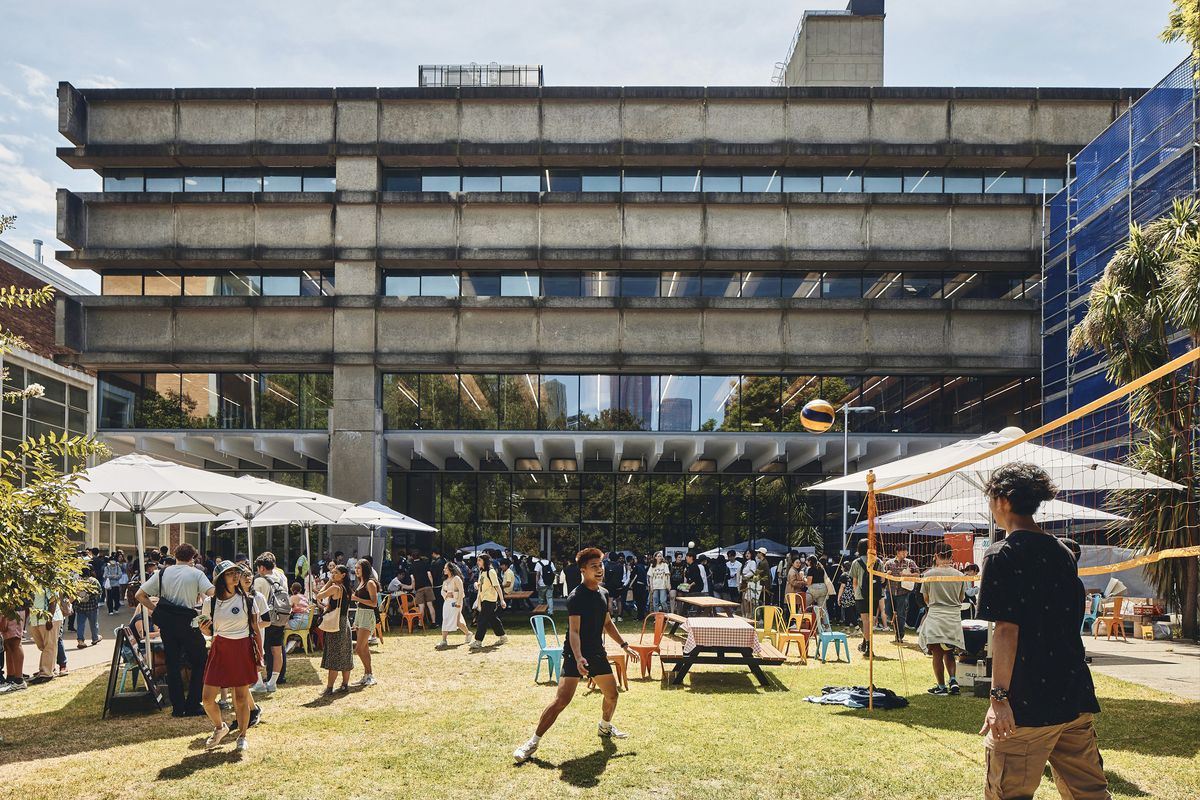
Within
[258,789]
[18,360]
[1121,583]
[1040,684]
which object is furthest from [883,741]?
[18,360]

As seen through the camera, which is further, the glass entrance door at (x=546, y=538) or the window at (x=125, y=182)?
the glass entrance door at (x=546, y=538)

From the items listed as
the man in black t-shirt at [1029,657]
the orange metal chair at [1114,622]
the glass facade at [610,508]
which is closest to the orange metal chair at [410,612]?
the glass facade at [610,508]

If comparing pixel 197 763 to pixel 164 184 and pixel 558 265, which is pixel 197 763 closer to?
pixel 558 265

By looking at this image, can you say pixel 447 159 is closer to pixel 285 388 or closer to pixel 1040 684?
pixel 285 388

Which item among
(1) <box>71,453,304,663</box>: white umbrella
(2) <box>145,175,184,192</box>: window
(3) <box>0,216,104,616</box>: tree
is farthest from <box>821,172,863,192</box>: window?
(3) <box>0,216,104,616</box>: tree

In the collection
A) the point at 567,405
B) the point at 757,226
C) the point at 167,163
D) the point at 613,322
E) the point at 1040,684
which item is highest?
the point at 167,163

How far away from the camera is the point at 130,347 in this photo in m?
28.2

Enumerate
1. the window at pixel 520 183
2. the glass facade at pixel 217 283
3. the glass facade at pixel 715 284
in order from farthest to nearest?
the window at pixel 520 183
the glass facade at pixel 217 283
the glass facade at pixel 715 284

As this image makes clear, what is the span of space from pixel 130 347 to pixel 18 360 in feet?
17.3

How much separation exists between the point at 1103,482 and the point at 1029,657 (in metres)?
10.5

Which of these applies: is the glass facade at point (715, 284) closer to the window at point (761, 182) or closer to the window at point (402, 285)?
the window at point (402, 285)

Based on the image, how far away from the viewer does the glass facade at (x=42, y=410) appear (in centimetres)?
2370

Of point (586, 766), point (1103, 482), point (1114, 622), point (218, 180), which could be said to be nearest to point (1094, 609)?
point (1114, 622)

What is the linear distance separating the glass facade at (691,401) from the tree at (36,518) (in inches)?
806
